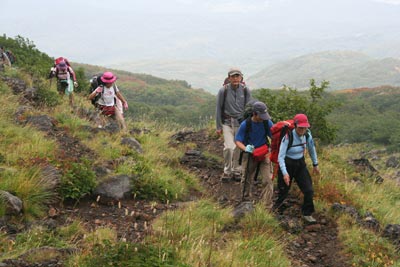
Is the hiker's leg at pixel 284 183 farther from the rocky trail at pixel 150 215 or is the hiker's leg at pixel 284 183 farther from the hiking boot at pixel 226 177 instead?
the hiking boot at pixel 226 177

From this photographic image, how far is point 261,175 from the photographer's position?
6.98m

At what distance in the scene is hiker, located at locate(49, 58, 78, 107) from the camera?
11.8 meters

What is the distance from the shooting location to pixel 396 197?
959 centimetres

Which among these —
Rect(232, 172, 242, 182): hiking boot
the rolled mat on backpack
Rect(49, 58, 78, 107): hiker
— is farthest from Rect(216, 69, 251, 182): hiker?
the rolled mat on backpack

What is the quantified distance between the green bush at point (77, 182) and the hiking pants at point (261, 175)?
2386 millimetres

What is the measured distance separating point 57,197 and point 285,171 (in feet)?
10.1

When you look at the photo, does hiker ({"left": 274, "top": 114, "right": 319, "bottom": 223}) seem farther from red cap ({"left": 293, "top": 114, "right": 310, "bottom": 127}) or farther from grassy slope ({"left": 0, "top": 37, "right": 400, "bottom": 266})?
grassy slope ({"left": 0, "top": 37, "right": 400, "bottom": 266})

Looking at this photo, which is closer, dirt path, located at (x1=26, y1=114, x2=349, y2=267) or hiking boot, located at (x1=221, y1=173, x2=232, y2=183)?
dirt path, located at (x1=26, y1=114, x2=349, y2=267)

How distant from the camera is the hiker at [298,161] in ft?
20.2

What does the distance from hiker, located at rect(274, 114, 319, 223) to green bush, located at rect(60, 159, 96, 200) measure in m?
2.67

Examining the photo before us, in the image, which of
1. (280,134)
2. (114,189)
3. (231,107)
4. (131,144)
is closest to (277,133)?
(280,134)

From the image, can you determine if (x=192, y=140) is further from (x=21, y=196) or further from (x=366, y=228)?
→ (x=21, y=196)

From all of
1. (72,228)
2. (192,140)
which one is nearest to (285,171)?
(72,228)

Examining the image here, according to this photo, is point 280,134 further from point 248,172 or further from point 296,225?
point 296,225
